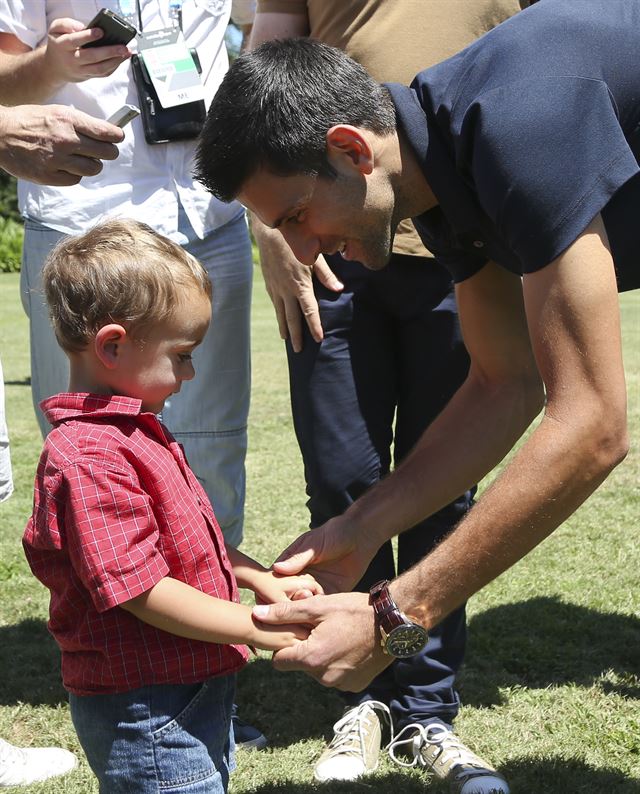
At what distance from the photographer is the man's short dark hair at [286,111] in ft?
7.93

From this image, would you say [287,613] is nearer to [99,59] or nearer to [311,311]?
[311,311]

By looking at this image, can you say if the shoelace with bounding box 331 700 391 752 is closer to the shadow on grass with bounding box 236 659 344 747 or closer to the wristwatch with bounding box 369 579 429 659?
the shadow on grass with bounding box 236 659 344 747

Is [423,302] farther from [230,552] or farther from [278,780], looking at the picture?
[278,780]

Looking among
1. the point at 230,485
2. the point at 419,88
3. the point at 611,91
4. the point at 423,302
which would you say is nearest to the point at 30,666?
the point at 230,485

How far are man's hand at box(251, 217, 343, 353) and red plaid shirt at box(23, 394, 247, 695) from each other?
106 centimetres

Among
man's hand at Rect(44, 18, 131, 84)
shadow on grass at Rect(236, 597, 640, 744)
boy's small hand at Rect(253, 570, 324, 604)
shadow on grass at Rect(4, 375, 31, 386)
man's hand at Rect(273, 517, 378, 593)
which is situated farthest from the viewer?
shadow on grass at Rect(4, 375, 31, 386)

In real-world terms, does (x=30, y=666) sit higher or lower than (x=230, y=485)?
lower

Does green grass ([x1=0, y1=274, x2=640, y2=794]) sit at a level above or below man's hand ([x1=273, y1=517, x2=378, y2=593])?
below

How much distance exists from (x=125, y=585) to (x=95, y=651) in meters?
0.23

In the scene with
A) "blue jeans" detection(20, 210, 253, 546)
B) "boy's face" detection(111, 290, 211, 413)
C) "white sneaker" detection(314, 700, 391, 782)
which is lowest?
"white sneaker" detection(314, 700, 391, 782)

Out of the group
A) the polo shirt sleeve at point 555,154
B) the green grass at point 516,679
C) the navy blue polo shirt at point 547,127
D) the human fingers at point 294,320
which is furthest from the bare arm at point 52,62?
the green grass at point 516,679

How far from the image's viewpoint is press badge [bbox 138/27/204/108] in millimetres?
3428

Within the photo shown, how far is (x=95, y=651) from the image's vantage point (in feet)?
7.68

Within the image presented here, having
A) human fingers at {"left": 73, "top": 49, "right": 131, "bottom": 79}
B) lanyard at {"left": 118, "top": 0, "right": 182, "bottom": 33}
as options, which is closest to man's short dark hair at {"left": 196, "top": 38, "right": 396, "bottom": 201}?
human fingers at {"left": 73, "top": 49, "right": 131, "bottom": 79}
